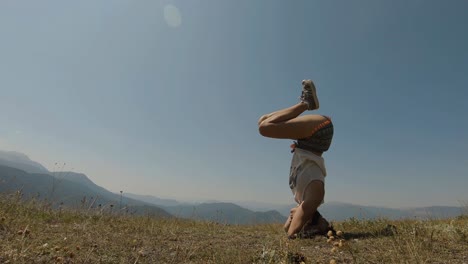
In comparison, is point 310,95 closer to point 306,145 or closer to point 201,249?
point 306,145

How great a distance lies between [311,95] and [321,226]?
2.24 m

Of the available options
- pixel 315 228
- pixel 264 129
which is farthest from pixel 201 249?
pixel 264 129

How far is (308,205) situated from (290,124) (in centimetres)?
142

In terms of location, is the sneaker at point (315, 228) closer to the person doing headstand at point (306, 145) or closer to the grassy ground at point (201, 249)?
the person doing headstand at point (306, 145)

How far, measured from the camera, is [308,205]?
16.8 ft

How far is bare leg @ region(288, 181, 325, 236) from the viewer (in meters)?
5.07

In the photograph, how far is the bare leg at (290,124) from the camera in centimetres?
526

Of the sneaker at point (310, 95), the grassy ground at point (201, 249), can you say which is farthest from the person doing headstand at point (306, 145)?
the grassy ground at point (201, 249)

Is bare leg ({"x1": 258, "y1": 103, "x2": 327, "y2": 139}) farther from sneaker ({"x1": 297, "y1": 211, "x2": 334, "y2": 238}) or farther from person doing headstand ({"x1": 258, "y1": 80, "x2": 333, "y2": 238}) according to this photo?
sneaker ({"x1": 297, "y1": 211, "x2": 334, "y2": 238})

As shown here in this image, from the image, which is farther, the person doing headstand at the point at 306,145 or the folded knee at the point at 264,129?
the folded knee at the point at 264,129

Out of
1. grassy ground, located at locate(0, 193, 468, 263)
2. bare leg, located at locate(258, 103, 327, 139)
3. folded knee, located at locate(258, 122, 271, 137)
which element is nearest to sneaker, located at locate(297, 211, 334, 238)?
grassy ground, located at locate(0, 193, 468, 263)

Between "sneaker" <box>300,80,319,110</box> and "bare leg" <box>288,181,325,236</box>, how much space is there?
53.4 inches

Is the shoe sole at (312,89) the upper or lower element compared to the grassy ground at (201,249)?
upper

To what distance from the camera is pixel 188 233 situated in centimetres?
546
